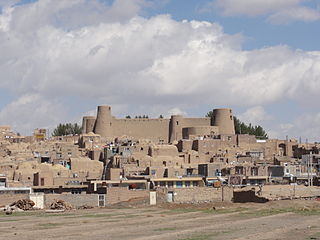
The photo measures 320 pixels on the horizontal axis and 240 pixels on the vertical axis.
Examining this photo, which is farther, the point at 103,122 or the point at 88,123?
the point at 88,123

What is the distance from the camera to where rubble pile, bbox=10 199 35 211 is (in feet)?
104

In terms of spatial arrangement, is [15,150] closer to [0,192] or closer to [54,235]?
[0,192]

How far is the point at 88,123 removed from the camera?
78688mm

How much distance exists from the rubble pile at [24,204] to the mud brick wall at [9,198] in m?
1.04

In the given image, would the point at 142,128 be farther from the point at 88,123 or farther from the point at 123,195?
the point at 123,195

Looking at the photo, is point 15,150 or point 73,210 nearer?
point 73,210

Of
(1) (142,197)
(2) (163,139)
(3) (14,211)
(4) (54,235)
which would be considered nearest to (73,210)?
(3) (14,211)

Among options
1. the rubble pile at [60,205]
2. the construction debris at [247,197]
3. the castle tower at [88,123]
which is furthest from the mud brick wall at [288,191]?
the castle tower at [88,123]

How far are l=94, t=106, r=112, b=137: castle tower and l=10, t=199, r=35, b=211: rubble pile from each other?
4367cm

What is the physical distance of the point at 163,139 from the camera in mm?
76812

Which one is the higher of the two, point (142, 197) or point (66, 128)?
point (66, 128)

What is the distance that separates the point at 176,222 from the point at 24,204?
31.5ft

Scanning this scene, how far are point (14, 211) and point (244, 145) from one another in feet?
128

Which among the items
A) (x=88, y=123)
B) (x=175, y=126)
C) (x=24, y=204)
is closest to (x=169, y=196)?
(x=24, y=204)
